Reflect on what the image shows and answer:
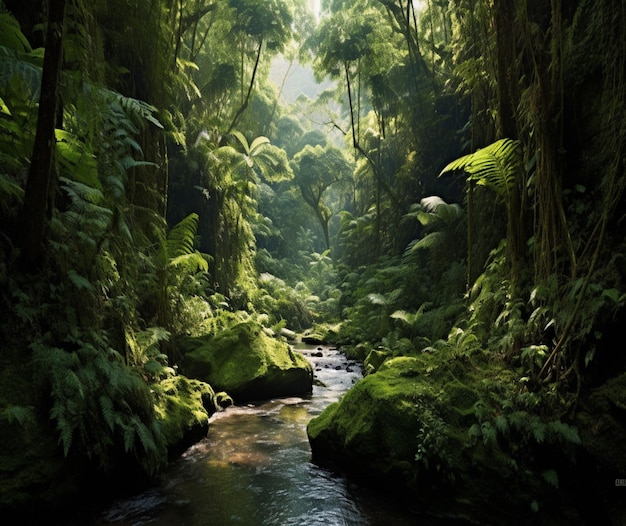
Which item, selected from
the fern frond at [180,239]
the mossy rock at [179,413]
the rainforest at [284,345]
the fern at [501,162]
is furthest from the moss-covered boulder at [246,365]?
the fern at [501,162]

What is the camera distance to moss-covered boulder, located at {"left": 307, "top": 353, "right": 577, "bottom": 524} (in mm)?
3438

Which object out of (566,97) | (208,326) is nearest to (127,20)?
(208,326)

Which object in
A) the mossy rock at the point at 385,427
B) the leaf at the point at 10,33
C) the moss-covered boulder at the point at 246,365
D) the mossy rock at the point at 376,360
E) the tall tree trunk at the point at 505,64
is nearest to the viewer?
the leaf at the point at 10,33

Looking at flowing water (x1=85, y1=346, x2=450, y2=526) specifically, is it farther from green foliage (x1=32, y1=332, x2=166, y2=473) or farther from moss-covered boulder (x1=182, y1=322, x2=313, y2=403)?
moss-covered boulder (x1=182, y1=322, x2=313, y2=403)

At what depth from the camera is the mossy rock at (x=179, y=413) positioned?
4680mm

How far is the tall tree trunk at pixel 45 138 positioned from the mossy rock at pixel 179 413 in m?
2.33

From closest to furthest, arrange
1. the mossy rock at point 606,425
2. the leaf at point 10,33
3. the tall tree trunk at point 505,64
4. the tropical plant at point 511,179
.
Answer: the mossy rock at point 606,425
the leaf at point 10,33
the tropical plant at point 511,179
the tall tree trunk at point 505,64

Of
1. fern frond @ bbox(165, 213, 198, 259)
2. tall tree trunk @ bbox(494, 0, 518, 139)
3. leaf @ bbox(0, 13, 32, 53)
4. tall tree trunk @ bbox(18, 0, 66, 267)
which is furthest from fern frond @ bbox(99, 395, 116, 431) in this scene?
tall tree trunk @ bbox(494, 0, 518, 139)

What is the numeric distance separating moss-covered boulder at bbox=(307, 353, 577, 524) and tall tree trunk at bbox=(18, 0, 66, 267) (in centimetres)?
375

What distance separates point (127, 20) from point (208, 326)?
19.7 ft

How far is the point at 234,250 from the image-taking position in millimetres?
15227

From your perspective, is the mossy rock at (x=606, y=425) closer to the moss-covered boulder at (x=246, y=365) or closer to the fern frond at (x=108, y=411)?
the fern frond at (x=108, y=411)

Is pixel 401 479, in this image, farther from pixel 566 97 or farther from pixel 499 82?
pixel 499 82

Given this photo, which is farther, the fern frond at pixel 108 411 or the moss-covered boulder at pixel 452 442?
the fern frond at pixel 108 411
